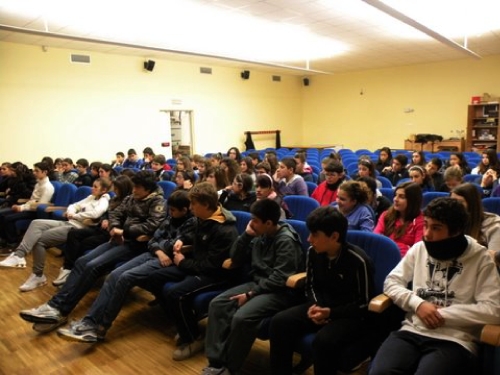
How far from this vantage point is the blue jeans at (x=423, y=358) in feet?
5.32

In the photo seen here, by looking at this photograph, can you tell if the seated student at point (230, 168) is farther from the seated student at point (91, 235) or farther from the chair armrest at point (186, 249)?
the chair armrest at point (186, 249)

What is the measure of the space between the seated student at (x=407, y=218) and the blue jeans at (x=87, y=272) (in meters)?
2.02

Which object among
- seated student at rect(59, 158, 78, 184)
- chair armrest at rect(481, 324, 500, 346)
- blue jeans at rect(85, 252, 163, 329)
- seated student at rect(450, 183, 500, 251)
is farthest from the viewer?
seated student at rect(59, 158, 78, 184)

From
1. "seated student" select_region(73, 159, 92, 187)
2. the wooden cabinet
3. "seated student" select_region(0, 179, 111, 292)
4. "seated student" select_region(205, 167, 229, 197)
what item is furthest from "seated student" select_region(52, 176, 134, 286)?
the wooden cabinet

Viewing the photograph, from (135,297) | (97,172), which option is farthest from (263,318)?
(97,172)

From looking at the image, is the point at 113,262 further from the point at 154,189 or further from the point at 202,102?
the point at 202,102

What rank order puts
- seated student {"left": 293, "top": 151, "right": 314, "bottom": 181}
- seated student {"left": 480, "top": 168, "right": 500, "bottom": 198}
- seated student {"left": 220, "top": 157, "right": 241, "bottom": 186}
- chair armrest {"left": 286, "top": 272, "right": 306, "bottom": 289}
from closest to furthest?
chair armrest {"left": 286, "top": 272, "right": 306, "bottom": 289} → seated student {"left": 480, "top": 168, "right": 500, "bottom": 198} → seated student {"left": 220, "top": 157, "right": 241, "bottom": 186} → seated student {"left": 293, "top": 151, "right": 314, "bottom": 181}

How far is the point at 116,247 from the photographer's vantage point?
11.1 feet

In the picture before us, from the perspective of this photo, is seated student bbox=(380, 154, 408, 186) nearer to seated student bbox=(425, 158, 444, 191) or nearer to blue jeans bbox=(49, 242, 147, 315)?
seated student bbox=(425, 158, 444, 191)

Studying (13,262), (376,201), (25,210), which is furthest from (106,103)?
(376,201)

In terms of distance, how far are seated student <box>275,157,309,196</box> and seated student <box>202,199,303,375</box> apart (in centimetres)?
190

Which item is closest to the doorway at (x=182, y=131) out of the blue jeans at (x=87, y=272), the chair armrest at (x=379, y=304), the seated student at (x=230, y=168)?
the seated student at (x=230, y=168)

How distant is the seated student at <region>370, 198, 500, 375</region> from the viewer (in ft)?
5.48

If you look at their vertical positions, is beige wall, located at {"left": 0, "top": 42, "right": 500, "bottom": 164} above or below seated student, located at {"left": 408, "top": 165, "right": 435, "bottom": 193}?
above
